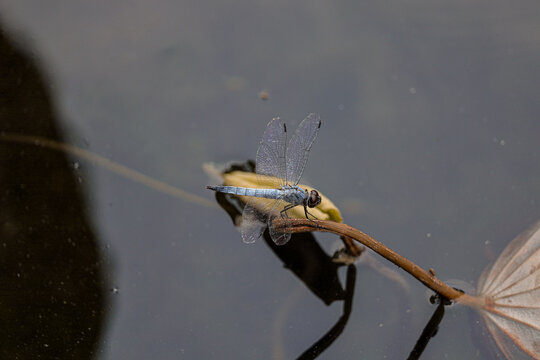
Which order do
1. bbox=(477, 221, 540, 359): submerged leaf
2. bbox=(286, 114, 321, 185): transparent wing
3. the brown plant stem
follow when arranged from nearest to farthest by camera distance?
the brown plant stem → bbox=(477, 221, 540, 359): submerged leaf → bbox=(286, 114, 321, 185): transparent wing

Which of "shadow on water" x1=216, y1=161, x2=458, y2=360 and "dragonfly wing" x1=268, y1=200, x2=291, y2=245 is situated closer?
"dragonfly wing" x1=268, y1=200, x2=291, y2=245

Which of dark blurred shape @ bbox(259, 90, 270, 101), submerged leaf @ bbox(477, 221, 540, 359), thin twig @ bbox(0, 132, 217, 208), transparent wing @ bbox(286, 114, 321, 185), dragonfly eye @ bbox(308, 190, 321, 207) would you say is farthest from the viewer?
dark blurred shape @ bbox(259, 90, 270, 101)

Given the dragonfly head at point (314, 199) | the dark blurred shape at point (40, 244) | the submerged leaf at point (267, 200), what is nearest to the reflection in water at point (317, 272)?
the submerged leaf at point (267, 200)

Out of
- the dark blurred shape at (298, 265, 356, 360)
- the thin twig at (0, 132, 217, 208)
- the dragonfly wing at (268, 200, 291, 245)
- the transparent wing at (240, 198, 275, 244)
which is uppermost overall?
the dragonfly wing at (268, 200, 291, 245)

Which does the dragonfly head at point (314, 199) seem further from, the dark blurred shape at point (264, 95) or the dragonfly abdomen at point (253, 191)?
the dark blurred shape at point (264, 95)

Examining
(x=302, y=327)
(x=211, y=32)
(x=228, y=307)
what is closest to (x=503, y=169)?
(x=302, y=327)

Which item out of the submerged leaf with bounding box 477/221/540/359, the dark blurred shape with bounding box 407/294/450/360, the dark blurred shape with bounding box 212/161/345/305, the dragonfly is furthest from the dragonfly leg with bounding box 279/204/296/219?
the submerged leaf with bounding box 477/221/540/359

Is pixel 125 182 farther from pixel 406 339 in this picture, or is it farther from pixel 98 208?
pixel 406 339

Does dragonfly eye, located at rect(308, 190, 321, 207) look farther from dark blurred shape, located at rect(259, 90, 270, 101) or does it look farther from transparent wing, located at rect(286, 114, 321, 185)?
dark blurred shape, located at rect(259, 90, 270, 101)
